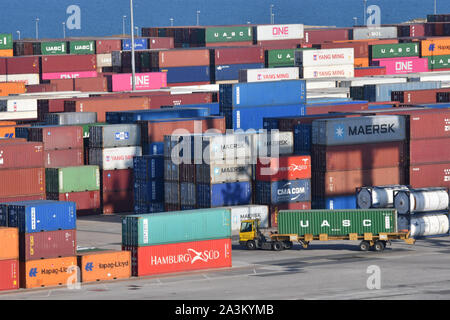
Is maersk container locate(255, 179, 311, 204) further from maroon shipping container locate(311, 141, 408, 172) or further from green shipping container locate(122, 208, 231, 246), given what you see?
green shipping container locate(122, 208, 231, 246)

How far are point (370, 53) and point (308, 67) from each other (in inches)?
609

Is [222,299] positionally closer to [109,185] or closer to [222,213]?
[222,213]

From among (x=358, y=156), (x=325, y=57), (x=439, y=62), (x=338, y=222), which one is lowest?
(x=338, y=222)

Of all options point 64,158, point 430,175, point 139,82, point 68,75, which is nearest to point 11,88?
point 139,82

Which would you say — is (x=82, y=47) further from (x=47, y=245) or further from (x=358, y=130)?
(x=47, y=245)

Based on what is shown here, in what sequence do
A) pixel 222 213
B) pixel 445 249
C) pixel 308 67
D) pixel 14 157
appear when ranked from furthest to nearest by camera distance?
pixel 308 67 < pixel 14 157 < pixel 445 249 < pixel 222 213

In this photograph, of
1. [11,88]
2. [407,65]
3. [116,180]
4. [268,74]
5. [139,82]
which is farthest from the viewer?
[407,65]

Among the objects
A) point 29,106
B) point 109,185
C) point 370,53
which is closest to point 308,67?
point 370,53

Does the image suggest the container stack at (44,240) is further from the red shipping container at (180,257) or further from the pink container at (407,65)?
the pink container at (407,65)

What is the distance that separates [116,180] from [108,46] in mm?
72051

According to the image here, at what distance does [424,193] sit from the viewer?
219 ft

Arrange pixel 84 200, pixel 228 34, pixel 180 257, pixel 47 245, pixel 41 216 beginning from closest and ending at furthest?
1. pixel 41 216
2. pixel 47 245
3. pixel 180 257
4. pixel 84 200
5. pixel 228 34

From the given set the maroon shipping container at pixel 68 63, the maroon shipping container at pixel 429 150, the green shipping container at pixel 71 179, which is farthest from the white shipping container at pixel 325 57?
the green shipping container at pixel 71 179

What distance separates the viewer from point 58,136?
78.1 m
